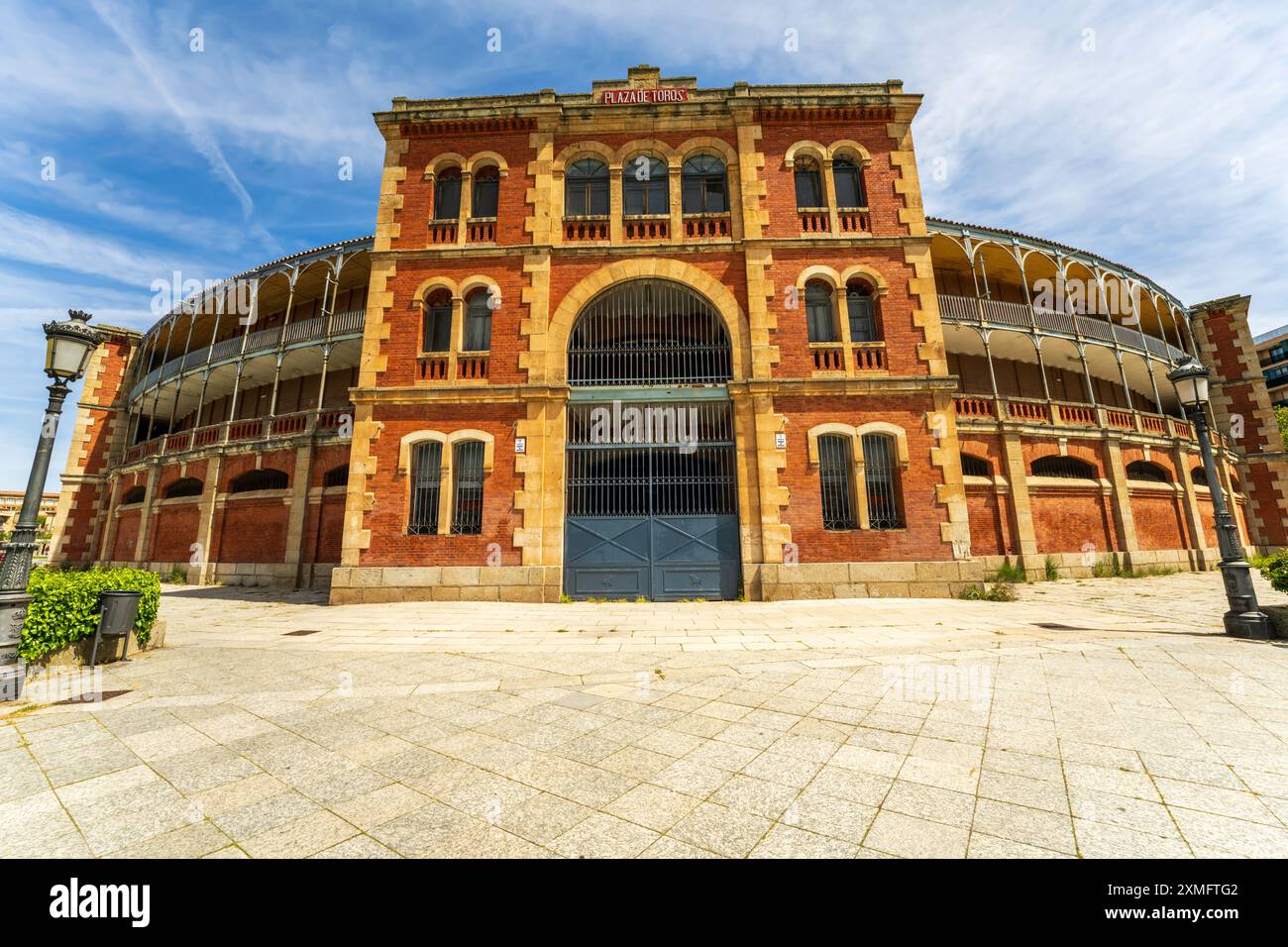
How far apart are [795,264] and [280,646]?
13.3 metres

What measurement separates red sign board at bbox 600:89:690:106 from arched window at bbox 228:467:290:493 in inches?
647

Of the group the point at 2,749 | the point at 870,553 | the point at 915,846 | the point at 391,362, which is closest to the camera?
the point at 915,846

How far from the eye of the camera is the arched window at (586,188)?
13039 mm

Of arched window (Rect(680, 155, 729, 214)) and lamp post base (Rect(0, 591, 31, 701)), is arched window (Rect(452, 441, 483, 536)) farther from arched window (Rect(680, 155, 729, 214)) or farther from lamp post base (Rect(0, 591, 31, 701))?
arched window (Rect(680, 155, 729, 214))

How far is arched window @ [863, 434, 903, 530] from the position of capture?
1112 cm

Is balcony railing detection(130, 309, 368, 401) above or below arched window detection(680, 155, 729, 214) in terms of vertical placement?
below

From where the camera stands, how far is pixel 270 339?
58.7 feet

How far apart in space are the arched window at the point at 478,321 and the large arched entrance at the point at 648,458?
223cm

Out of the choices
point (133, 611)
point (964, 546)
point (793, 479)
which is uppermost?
point (793, 479)

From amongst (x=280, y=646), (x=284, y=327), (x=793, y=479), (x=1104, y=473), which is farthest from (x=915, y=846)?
(x=284, y=327)

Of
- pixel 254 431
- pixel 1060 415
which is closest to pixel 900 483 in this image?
pixel 1060 415

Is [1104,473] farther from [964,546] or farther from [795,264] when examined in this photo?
[795,264]

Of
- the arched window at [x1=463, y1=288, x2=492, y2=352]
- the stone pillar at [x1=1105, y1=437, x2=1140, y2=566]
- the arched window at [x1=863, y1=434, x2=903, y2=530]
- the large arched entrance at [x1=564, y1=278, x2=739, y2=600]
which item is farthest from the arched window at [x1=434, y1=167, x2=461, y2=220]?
the stone pillar at [x1=1105, y1=437, x2=1140, y2=566]

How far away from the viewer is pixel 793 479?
1114 cm
